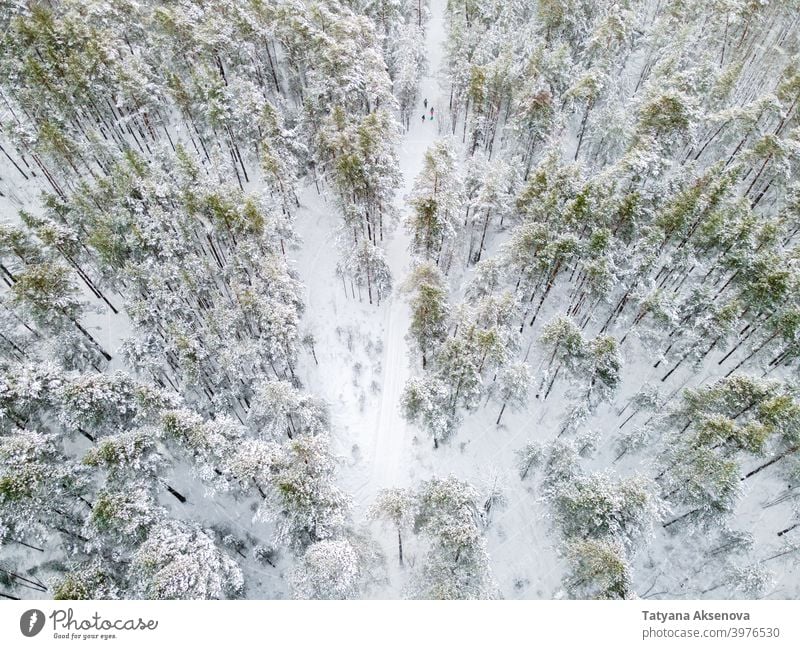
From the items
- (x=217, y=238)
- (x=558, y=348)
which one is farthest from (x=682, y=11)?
(x=217, y=238)

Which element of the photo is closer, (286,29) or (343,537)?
(343,537)

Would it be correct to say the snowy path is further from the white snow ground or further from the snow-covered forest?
the snow-covered forest

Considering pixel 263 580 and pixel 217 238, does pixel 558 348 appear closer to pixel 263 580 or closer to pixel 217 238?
pixel 263 580
